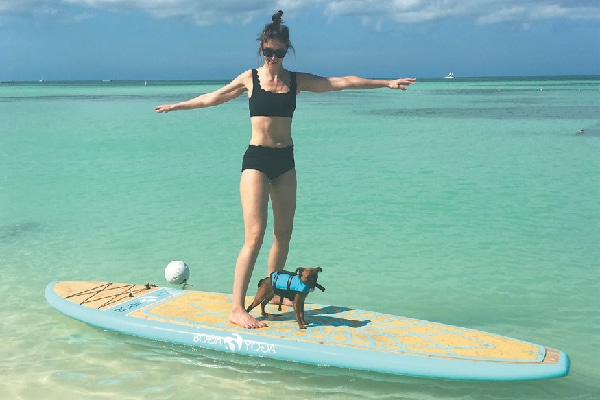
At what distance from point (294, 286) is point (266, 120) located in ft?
4.41

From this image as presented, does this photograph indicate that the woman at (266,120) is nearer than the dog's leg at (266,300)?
Yes

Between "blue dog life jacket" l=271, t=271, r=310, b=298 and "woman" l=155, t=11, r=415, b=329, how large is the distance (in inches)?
9.5

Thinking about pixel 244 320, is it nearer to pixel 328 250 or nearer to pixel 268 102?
pixel 268 102

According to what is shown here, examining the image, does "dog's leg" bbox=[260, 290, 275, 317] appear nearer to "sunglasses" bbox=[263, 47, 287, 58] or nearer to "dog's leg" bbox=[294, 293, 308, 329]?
"dog's leg" bbox=[294, 293, 308, 329]

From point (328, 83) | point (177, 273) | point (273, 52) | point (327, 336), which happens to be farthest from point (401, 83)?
point (177, 273)

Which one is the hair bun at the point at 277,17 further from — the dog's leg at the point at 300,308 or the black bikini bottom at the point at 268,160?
the dog's leg at the point at 300,308

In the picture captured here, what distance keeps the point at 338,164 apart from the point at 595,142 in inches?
384

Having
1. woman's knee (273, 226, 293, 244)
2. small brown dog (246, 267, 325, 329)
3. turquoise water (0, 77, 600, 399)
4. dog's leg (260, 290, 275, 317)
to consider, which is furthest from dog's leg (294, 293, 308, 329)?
woman's knee (273, 226, 293, 244)

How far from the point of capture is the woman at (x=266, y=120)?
5.22 meters

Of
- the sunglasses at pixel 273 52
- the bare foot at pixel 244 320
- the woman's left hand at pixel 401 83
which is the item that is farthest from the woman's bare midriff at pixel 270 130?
the bare foot at pixel 244 320

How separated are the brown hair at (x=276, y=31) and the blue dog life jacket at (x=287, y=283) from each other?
6.02ft

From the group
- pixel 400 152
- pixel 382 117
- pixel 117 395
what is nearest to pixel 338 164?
pixel 400 152

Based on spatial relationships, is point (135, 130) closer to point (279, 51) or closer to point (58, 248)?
point (58, 248)

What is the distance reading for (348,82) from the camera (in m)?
5.35
